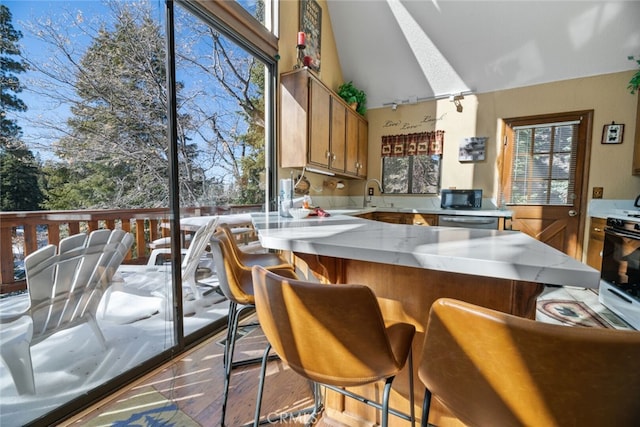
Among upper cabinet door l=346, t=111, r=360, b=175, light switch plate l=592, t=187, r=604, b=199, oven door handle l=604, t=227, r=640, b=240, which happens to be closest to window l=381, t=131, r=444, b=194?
upper cabinet door l=346, t=111, r=360, b=175

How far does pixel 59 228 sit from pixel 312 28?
3214 millimetres

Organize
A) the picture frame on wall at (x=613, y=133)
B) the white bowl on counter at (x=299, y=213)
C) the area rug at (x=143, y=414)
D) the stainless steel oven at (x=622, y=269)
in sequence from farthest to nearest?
1. the picture frame on wall at (x=613, y=133)
2. the stainless steel oven at (x=622, y=269)
3. the white bowl on counter at (x=299, y=213)
4. the area rug at (x=143, y=414)

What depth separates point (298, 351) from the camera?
742mm

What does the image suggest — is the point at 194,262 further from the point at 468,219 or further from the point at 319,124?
the point at 468,219

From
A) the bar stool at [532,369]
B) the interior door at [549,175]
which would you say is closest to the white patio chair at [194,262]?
the bar stool at [532,369]

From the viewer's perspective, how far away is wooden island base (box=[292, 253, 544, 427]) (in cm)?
87

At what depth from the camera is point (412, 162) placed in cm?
421

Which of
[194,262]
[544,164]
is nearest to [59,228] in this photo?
[194,262]

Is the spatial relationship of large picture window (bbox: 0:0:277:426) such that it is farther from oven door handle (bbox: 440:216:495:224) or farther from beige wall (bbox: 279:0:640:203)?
oven door handle (bbox: 440:216:495:224)

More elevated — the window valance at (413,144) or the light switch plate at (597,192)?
the window valance at (413,144)

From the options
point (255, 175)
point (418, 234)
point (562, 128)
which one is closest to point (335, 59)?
point (255, 175)

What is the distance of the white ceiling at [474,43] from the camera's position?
3.00 m

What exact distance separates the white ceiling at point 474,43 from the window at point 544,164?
0.64 metres

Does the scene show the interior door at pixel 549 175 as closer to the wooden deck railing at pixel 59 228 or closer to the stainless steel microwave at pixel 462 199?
the stainless steel microwave at pixel 462 199
